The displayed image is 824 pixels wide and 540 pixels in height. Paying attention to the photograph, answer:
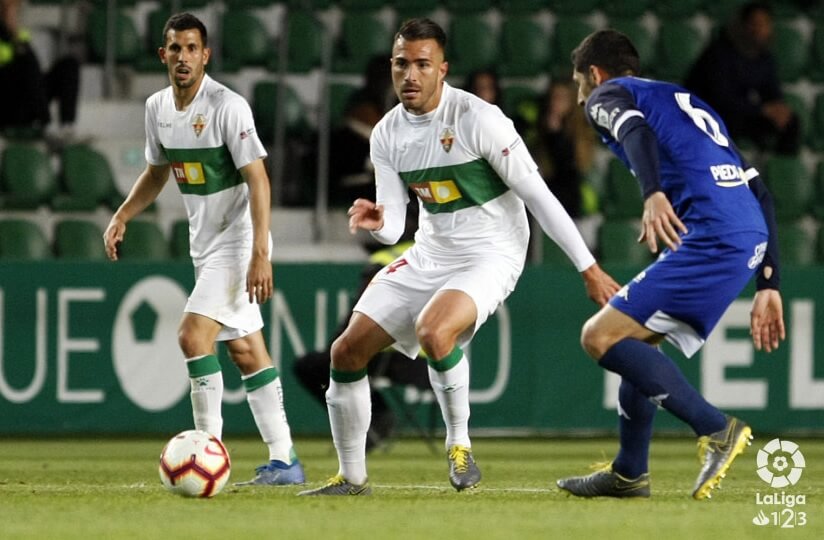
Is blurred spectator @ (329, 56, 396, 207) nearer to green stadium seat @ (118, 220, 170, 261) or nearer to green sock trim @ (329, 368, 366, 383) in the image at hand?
green stadium seat @ (118, 220, 170, 261)

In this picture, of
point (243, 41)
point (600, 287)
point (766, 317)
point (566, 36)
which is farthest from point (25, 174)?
point (766, 317)

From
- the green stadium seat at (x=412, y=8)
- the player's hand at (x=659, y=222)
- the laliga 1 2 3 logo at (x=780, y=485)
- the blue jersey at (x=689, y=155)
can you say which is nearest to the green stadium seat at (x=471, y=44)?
the green stadium seat at (x=412, y=8)

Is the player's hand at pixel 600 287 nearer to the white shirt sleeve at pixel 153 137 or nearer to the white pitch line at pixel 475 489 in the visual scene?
the white pitch line at pixel 475 489

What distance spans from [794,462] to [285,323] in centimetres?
431

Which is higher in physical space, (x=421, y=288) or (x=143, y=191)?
(x=143, y=191)

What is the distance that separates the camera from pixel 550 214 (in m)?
7.09

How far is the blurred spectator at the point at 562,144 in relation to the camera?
13.4 m

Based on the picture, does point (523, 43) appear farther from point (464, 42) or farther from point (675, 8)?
point (675, 8)

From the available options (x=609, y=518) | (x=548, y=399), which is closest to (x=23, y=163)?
(x=548, y=399)

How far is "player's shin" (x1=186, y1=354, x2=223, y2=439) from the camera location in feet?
25.8

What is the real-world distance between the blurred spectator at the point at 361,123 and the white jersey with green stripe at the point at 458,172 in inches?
226

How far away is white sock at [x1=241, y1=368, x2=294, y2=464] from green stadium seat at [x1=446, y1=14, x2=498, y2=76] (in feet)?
25.6

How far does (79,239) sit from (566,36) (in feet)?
17.2

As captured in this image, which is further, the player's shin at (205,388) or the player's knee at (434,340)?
the player's shin at (205,388)
